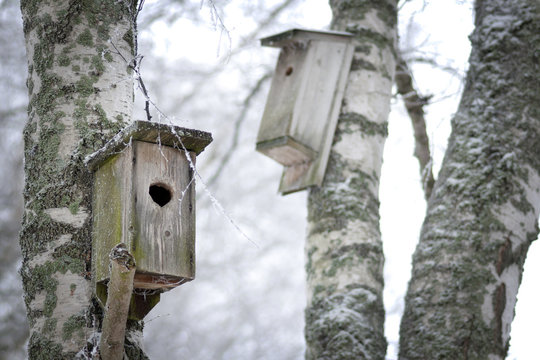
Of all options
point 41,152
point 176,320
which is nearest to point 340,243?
point 41,152

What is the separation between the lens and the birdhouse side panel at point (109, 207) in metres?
1.99

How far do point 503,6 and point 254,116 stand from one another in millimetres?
4230

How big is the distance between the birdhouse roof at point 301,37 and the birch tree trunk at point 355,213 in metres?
0.07

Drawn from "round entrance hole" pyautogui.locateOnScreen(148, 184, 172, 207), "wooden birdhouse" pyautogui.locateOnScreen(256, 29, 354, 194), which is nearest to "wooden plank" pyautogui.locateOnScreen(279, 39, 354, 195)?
A: "wooden birdhouse" pyautogui.locateOnScreen(256, 29, 354, 194)

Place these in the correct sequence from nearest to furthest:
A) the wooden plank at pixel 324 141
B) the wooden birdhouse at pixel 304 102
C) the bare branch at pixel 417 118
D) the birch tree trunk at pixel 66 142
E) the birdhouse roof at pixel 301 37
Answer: the birch tree trunk at pixel 66 142 → the wooden plank at pixel 324 141 → the wooden birdhouse at pixel 304 102 → the birdhouse roof at pixel 301 37 → the bare branch at pixel 417 118

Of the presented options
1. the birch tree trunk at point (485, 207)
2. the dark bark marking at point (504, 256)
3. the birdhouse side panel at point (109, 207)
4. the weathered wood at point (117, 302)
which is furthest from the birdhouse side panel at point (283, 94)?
the weathered wood at point (117, 302)

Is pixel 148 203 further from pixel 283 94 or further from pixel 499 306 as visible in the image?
pixel 283 94

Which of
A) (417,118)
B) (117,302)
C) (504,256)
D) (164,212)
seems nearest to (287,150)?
(417,118)

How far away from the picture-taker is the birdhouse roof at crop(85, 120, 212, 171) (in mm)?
1986

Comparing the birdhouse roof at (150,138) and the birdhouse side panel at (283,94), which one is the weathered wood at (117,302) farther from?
the birdhouse side panel at (283,94)

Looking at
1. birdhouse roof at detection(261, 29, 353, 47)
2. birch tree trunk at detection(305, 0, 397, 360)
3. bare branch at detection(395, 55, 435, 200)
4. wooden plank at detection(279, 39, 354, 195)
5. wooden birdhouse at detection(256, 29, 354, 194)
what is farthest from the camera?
bare branch at detection(395, 55, 435, 200)

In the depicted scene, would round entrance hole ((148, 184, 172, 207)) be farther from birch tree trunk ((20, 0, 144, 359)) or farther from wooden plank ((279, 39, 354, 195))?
wooden plank ((279, 39, 354, 195))

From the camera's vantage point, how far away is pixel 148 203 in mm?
2045

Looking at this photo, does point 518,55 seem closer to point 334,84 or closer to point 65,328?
point 334,84
